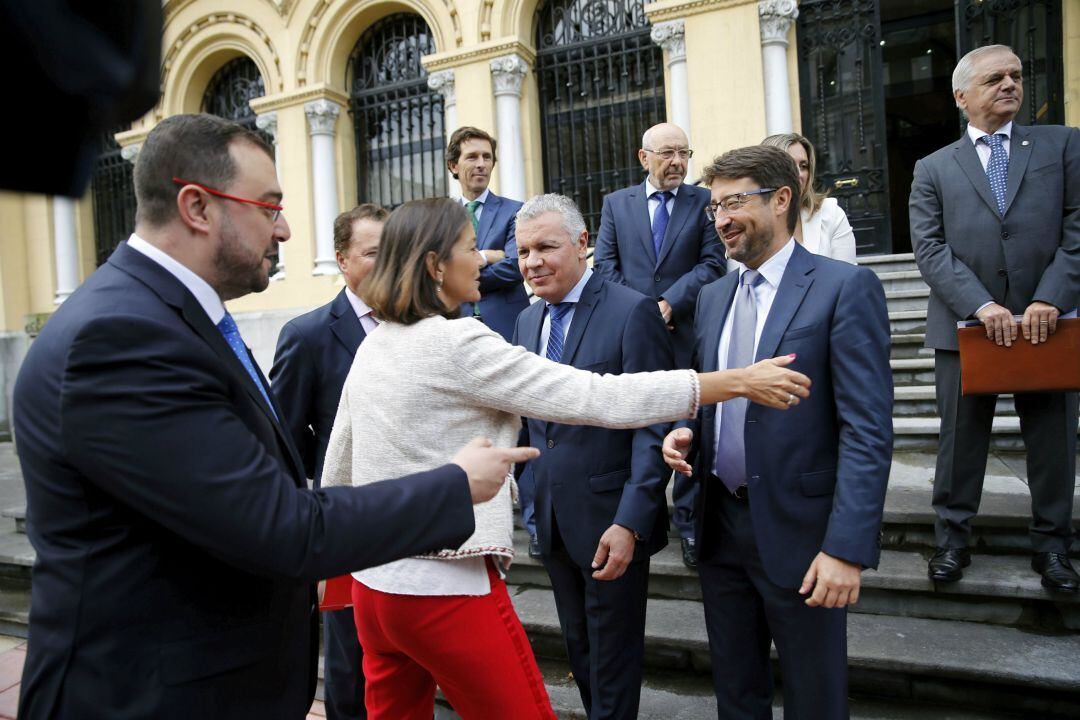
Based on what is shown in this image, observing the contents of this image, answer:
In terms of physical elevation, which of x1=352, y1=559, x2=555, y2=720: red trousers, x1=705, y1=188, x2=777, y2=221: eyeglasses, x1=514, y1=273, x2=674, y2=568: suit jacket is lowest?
x1=352, y1=559, x2=555, y2=720: red trousers

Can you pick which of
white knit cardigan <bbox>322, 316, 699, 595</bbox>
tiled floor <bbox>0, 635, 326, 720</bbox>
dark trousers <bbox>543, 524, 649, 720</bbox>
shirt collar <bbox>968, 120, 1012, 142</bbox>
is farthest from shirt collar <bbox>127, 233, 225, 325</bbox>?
shirt collar <bbox>968, 120, 1012, 142</bbox>

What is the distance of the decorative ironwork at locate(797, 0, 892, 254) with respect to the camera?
7.49m

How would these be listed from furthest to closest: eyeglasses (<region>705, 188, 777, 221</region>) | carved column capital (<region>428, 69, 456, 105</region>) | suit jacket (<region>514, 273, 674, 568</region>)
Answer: carved column capital (<region>428, 69, 456, 105</region>) < suit jacket (<region>514, 273, 674, 568</region>) < eyeglasses (<region>705, 188, 777, 221</region>)

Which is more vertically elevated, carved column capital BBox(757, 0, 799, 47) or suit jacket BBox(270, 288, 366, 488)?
carved column capital BBox(757, 0, 799, 47)

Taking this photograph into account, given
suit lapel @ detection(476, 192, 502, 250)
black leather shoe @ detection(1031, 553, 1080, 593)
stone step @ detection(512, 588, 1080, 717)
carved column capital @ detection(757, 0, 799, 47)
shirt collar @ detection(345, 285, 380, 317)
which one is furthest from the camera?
carved column capital @ detection(757, 0, 799, 47)

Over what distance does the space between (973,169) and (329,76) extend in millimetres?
8487

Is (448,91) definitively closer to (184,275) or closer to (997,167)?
(997,167)

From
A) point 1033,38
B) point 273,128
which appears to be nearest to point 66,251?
point 273,128

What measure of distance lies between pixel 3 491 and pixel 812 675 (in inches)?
334

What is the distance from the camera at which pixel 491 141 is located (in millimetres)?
4629

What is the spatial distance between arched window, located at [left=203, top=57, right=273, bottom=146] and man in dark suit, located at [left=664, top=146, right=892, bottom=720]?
33.0 ft

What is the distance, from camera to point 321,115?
32.2ft

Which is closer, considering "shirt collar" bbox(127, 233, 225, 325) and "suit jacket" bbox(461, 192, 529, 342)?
"shirt collar" bbox(127, 233, 225, 325)

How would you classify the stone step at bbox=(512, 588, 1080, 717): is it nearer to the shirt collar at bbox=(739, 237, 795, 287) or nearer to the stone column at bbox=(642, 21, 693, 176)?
the shirt collar at bbox=(739, 237, 795, 287)
